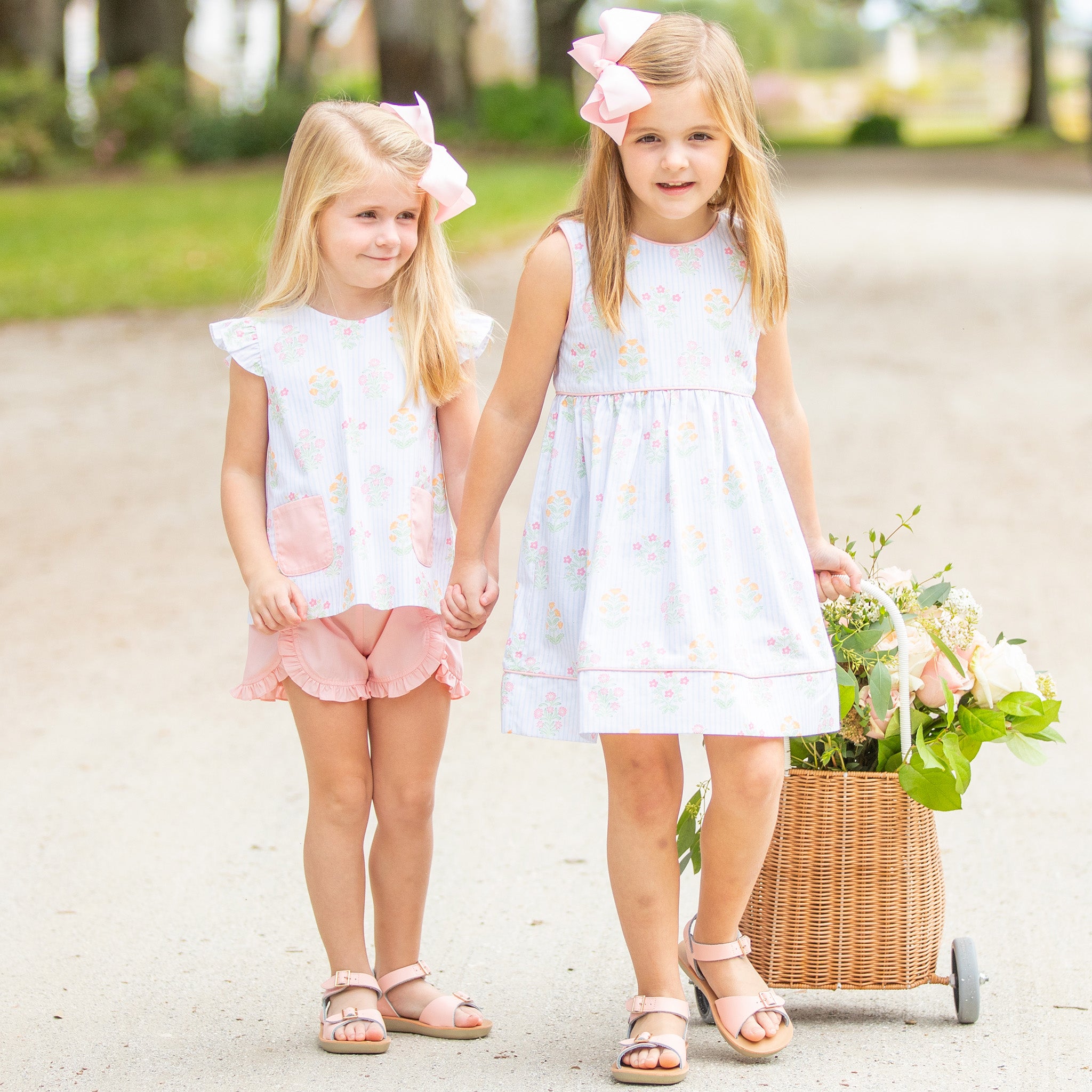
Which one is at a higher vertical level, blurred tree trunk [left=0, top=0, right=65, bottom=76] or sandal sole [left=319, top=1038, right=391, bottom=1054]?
blurred tree trunk [left=0, top=0, right=65, bottom=76]

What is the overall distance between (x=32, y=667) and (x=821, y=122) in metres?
62.7

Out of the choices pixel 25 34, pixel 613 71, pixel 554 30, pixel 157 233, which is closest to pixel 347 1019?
pixel 613 71

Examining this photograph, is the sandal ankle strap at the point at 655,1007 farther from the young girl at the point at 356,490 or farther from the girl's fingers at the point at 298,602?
the girl's fingers at the point at 298,602

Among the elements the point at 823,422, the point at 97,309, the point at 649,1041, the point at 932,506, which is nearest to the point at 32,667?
the point at 649,1041

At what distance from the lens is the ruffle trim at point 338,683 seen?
257 centimetres

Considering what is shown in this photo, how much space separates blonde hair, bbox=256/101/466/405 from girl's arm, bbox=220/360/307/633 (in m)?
0.16

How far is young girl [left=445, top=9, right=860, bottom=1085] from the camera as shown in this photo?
Result: 7.88ft

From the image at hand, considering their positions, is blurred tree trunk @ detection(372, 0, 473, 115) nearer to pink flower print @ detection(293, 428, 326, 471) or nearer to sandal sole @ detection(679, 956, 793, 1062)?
pink flower print @ detection(293, 428, 326, 471)

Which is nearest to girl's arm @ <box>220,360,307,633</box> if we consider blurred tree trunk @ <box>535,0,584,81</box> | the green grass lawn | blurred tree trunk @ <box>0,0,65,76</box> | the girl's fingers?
the girl's fingers

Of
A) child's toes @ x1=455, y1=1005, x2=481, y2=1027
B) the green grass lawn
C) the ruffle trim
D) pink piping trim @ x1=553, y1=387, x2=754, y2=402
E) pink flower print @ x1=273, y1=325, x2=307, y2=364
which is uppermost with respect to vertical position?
the green grass lawn

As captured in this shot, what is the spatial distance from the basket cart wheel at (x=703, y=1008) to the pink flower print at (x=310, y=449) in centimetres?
111

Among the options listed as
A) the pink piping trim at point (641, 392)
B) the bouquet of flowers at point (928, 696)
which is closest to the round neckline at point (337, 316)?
the pink piping trim at point (641, 392)

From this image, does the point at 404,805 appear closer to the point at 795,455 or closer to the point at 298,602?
the point at 298,602

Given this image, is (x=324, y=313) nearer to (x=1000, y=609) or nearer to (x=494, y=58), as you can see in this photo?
(x=1000, y=609)
